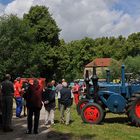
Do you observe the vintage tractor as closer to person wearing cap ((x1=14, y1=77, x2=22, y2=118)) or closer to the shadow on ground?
the shadow on ground

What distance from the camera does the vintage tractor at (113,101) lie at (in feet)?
62.1

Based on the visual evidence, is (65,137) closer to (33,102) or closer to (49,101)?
(33,102)

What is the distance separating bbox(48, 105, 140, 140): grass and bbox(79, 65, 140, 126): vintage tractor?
42 centimetres

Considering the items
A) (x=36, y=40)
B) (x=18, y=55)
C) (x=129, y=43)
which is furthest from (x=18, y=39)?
(x=129, y=43)

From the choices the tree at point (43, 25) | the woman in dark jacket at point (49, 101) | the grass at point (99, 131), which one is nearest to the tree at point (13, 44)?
the tree at point (43, 25)

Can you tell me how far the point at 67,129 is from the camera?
17.8 meters

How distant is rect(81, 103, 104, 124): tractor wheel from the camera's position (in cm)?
1943

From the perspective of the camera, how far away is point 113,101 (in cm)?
1966

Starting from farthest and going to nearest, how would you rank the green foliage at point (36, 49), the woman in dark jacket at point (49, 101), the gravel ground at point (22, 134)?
the green foliage at point (36, 49) < the woman in dark jacket at point (49, 101) < the gravel ground at point (22, 134)

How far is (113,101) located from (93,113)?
37.9 inches

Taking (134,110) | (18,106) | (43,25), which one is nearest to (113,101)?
(134,110)

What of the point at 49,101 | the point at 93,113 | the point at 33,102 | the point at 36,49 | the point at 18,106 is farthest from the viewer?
the point at 36,49

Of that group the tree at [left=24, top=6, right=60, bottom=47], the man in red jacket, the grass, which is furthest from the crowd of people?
the tree at [left=24, top=6, right=60, bottom=47]

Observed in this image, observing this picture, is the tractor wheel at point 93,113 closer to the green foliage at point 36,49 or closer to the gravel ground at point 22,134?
the gravel ground at point 22,134
